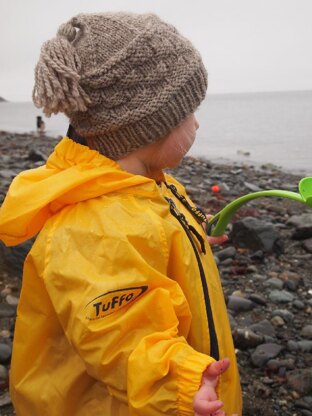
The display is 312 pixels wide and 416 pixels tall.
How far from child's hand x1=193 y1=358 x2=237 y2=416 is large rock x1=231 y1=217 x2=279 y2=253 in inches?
167

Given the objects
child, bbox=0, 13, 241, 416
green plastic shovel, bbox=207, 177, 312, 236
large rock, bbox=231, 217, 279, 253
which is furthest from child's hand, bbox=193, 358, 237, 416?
large rock, bbox=231, 217, 279, 253

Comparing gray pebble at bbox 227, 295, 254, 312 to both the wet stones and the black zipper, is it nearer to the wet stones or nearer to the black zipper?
the wet stones

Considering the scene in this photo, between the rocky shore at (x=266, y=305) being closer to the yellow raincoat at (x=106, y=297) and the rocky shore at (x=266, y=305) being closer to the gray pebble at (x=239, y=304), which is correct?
the gray pebble at (x=239, y=304)

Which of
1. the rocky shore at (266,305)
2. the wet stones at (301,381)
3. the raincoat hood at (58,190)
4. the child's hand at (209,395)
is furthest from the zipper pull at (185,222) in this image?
the wet stones at (301,381)

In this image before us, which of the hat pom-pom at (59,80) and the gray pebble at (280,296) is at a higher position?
the hat pom-pom at (59,80)

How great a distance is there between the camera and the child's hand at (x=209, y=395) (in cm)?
144

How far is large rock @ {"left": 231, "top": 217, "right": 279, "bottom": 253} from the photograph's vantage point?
5621mm

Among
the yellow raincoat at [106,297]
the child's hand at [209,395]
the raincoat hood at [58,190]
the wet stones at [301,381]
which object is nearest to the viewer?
the child's hand at [209,395]

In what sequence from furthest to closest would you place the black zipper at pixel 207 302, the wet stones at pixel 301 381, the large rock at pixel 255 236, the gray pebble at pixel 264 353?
the large rock at pixel 255 236
the gray pebble at pixel 264 353
the wet stones at pixel 301 381
the black zipper at pixel 207 302

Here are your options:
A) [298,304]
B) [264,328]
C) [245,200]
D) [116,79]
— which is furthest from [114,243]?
[298,304]

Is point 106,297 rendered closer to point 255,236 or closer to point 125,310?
point 125,310

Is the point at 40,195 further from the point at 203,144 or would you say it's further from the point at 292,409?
the point at 203,144

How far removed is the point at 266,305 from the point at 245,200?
179 centimetres

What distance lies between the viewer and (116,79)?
1.96 meters
